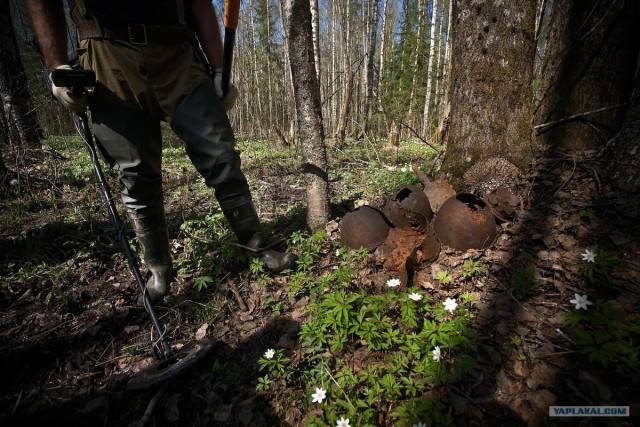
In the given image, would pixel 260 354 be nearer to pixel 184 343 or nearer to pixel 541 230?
pixel 184 343

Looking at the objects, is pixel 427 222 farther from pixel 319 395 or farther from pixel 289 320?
pixel 319 395

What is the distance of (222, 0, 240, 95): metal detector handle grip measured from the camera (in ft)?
5.96

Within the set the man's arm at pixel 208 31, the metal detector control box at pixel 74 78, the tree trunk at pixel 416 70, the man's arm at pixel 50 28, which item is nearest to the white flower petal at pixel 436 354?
the man's arm at pixel 208 31

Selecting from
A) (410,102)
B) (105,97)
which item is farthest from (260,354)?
(410,102)

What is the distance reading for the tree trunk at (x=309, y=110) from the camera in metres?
2.36

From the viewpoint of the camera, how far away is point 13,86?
5.41 metres

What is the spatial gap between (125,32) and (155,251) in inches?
60.8

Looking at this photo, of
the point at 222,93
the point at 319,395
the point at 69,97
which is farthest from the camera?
the point at 222,93

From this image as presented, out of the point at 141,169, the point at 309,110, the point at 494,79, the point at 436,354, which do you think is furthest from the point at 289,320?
the point at 494,79

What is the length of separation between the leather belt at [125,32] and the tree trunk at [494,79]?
246cm

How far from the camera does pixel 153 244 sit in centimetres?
236

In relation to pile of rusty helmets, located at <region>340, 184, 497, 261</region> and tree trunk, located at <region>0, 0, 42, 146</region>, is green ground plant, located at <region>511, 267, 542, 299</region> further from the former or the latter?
tree trunk, located at <region>0, 0, 42, 146</region>

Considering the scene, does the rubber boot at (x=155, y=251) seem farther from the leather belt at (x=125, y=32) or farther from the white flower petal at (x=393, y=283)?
the white flower petal at (x=393, y=283)

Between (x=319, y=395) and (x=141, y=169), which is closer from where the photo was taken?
(x=319, y=395)
